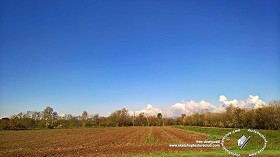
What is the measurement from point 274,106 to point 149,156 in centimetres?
3279

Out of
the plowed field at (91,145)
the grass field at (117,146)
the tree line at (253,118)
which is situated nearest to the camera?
the grass field at (117,146)

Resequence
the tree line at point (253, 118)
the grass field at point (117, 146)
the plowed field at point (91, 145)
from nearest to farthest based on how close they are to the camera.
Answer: the grass field at point (117, 146)
the plowed field at point (91, 145)
the tree line at point (253, 118)

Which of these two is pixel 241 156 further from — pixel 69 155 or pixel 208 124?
pixel 208 124

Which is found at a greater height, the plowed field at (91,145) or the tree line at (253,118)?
the tree line at (253,118)

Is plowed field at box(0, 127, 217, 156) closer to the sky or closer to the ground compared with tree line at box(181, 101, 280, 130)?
closer to the ground

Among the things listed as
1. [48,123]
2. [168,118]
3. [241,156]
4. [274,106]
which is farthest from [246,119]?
[168,118]

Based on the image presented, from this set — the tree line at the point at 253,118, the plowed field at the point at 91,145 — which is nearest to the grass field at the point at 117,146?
the plowed field at the point at 91,145

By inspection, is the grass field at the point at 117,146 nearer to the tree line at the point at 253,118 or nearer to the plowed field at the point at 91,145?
the plowed field at the point at 91,145

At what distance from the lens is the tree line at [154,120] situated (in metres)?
46.5

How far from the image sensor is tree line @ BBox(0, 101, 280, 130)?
4645 cm

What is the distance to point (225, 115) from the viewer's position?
6819 cm

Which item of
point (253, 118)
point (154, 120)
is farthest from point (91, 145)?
point (154, 120)

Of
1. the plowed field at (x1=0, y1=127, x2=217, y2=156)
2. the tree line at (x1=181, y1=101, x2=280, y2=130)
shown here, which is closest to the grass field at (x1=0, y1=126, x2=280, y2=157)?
the plowed field at (x1=0, y1=127, x2=217, y2=156)

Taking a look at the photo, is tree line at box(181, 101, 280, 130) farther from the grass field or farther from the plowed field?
the plowed field
